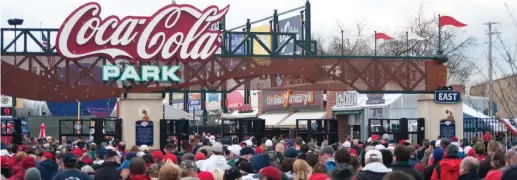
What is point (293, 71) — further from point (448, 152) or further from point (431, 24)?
point (431, 24)

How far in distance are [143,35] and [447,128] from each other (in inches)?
379

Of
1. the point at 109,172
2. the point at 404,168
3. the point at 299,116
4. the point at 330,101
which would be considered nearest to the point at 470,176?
the point at 404,168

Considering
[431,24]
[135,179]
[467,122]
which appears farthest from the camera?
[431,24]

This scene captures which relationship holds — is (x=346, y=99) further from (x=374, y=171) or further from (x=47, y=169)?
(x=374, y=171)

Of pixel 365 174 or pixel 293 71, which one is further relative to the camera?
pixel 293 71

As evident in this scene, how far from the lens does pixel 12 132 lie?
25.8 m

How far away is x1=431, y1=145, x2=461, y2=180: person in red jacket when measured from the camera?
13.1 m

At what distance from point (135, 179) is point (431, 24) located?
→ 61.3 metres

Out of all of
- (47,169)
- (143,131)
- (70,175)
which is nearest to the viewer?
(70,175)

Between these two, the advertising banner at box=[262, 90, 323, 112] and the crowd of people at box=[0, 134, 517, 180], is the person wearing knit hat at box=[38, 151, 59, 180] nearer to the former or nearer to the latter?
the crowd of people at box=[0, 134, 517, 180]

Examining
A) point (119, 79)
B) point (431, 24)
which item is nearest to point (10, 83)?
point (119, 79)

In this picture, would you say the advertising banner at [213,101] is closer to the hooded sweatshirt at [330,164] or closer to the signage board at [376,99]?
the signage board at [376,99]

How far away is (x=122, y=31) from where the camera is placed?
1038 inches

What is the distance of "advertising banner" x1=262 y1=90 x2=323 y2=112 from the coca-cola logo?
22622mm
